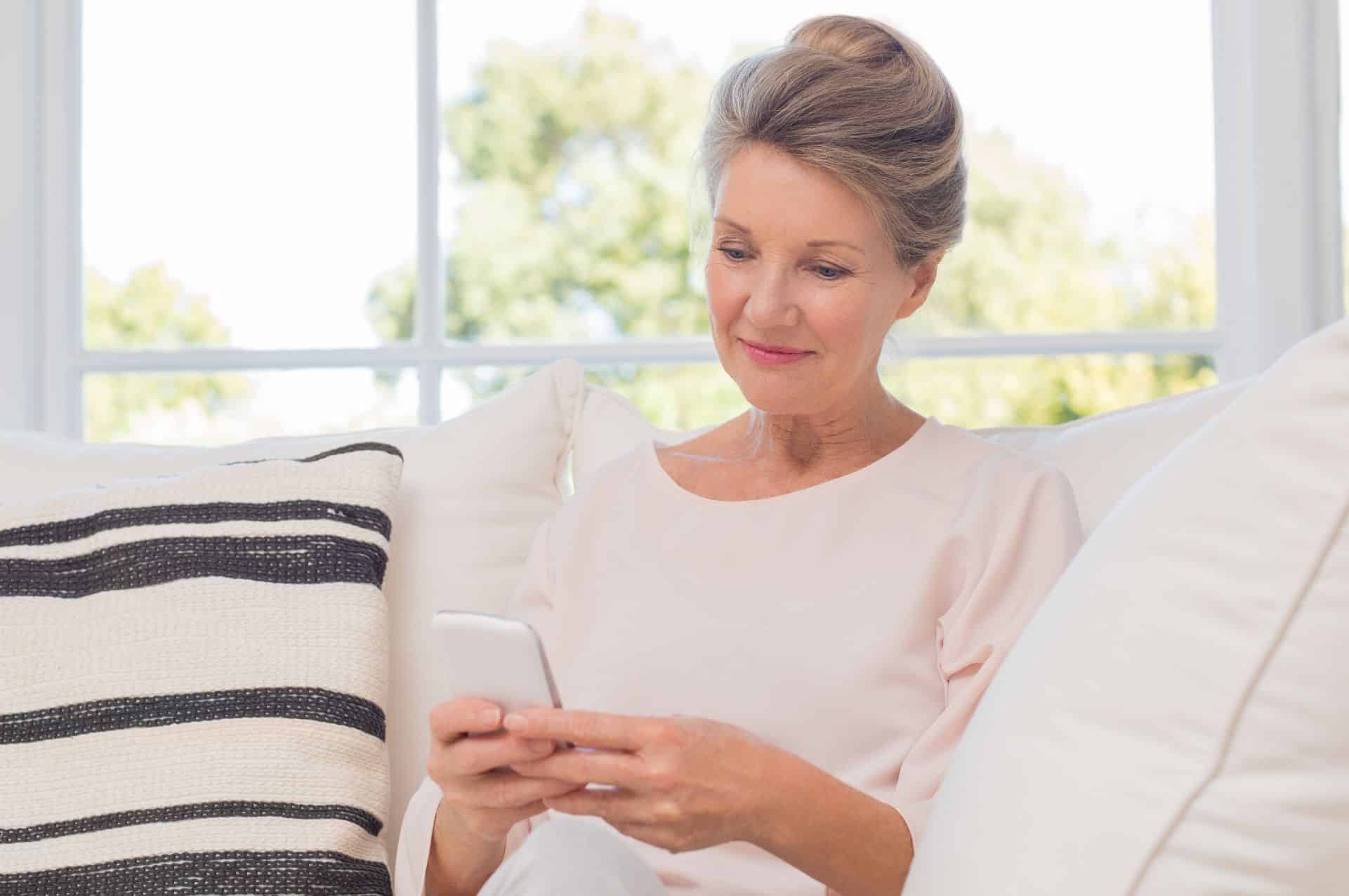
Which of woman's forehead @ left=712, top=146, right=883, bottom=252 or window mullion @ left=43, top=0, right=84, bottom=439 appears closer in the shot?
woman's forehead @ left=712, top=146, right=883, bottom=252

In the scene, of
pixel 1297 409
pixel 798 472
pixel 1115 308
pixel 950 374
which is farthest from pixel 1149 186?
pixel 1297 409

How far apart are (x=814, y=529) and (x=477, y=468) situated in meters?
0.44

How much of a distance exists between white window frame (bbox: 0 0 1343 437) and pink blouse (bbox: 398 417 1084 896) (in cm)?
72

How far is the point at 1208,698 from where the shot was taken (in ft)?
2.27

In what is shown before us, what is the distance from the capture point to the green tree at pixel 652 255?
7.42 ft

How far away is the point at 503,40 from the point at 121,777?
1.49 meters

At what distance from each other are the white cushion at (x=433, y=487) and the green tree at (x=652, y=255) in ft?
2.33

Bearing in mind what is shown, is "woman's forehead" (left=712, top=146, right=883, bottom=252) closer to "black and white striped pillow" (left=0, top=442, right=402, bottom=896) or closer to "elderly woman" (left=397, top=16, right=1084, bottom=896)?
"elderly woman" (left=397, top=16, right=1084, bottom=896)

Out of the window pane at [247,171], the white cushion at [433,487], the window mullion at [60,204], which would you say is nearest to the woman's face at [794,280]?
the white cushion at [433,487]

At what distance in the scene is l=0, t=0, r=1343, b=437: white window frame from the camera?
2.06 metres

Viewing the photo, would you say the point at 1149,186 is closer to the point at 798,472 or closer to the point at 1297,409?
the point at 798,472

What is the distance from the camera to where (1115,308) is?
2.29 metres

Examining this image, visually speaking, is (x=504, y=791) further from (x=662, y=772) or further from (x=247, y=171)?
(x=247, y=171)

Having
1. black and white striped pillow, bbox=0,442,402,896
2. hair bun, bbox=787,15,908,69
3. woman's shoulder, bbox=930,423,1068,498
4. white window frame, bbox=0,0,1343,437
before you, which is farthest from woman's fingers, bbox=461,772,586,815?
white window frame, bbox=0,0,1343,437
